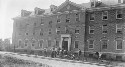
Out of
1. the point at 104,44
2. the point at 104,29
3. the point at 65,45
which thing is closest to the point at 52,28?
the point at 65,45

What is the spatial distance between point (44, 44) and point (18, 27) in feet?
36.6

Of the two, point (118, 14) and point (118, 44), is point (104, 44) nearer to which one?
point (118, 44)

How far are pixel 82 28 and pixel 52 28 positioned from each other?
795 centimetres

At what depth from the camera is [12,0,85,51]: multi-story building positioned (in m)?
38.0

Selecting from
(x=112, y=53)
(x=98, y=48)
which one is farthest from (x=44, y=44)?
(x=112, y=53)

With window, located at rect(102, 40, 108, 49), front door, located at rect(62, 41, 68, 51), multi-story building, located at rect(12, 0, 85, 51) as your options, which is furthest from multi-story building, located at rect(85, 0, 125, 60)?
front door, located at rect(62, 41, 68, 51)

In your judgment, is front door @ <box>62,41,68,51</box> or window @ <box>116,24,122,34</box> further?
front door @ <box>62,41,68,51</box>

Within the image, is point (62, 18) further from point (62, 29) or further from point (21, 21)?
point (21, 21)

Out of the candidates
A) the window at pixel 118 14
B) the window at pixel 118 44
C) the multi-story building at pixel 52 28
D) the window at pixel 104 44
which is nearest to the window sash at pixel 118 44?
the window at pixel 118 44

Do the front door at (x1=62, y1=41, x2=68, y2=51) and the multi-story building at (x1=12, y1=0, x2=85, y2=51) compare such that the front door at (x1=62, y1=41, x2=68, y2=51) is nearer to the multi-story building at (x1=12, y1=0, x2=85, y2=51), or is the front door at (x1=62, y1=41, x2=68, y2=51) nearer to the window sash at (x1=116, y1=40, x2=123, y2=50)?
the multi-story building at (x1=12, y1=0, x2=85, y2=51)

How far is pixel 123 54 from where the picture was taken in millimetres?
32219

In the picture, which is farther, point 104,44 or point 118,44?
point 104,44

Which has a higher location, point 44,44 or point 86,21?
point 86,21

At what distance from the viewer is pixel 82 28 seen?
3719 cm
